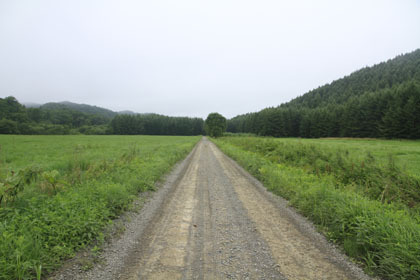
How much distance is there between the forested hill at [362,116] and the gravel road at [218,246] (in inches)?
2224

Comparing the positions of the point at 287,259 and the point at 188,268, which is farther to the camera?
the point at 287,259

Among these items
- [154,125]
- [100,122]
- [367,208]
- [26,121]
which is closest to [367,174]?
[367,208]

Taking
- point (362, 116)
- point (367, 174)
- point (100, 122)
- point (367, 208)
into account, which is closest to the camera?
Result: point (367, 208)

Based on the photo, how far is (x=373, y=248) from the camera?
3.57 metres

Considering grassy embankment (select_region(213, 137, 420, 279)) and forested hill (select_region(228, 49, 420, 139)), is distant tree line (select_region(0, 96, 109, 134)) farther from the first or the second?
forested hill (select_region(228, 49, 420, 139))

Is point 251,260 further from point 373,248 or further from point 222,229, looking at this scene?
point 373,248

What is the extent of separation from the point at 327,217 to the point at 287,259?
223cm

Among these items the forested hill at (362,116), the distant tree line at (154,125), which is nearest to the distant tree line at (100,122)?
the distant tree line at (154,125)

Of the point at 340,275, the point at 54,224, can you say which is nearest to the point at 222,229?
the point at 340,275

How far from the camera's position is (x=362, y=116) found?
57.6 m

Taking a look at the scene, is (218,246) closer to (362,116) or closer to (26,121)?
(362,116)

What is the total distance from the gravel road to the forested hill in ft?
185

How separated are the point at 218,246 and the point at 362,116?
2824 inches

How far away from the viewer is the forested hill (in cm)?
4391
